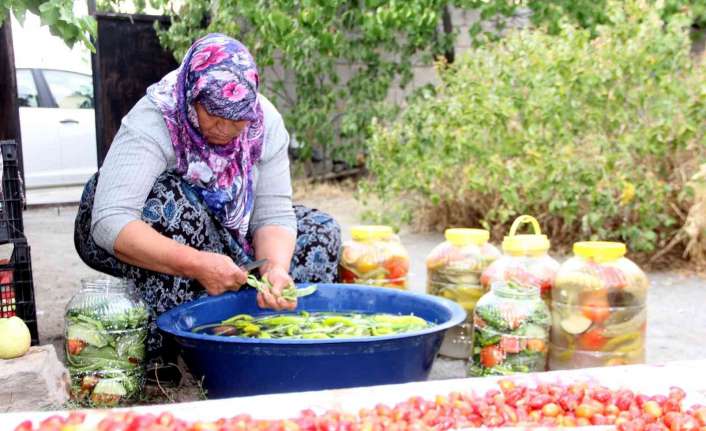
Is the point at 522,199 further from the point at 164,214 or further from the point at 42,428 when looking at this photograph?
the point at 42,428

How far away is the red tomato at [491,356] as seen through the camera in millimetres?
2773

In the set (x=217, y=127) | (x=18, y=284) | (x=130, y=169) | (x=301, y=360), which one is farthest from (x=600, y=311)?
(x=18, y=284)

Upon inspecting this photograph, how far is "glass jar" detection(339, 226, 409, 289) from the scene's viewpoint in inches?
132

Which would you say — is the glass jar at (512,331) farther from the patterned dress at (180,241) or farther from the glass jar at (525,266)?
the patterned dress at (180,241)

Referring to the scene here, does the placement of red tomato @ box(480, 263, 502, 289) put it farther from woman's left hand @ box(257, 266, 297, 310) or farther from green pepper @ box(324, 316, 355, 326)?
woman's left hand @ box(257, 266, 297, 310)

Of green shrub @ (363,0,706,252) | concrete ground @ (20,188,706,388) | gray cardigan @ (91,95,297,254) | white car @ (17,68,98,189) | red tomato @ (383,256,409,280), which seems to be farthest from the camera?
white car @ (17,68,98,189)

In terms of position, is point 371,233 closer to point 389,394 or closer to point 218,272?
point 218,272

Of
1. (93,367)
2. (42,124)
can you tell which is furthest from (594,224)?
(42,124)

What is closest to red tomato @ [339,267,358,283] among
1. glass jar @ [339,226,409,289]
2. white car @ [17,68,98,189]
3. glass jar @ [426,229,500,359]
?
glass jar @ [339,226,409,289]

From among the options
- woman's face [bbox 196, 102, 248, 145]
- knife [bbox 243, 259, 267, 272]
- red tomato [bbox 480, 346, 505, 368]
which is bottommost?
red tomato [bbox 480, 346, 505, 368]

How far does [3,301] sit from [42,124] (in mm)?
7619

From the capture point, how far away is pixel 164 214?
2783mm

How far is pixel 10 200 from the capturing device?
274 cm

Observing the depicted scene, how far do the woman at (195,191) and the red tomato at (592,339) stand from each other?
1047 mm
